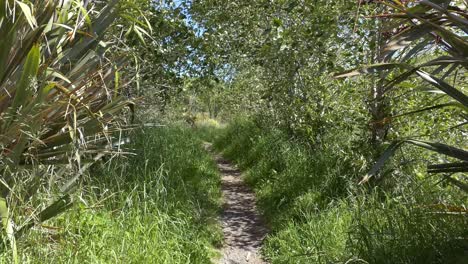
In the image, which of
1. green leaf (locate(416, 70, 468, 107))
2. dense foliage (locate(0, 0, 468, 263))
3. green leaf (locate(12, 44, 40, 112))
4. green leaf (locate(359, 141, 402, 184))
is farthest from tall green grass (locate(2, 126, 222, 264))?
green leaf (locate(416, 70, 468, 107))

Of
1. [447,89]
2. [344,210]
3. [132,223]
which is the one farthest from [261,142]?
[447,89]

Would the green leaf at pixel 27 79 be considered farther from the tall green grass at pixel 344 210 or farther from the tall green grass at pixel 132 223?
the tall green grass at pixel 344 210

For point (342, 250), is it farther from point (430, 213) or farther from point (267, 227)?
point (267, 227)

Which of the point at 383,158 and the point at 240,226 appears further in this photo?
the point at 240,226

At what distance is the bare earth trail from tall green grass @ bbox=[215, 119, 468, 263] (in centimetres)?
18

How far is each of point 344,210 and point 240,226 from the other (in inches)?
64.3

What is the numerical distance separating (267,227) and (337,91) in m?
2.17

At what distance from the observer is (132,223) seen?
3.80 meters

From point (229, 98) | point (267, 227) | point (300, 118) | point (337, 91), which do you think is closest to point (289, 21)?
point (337, 91)

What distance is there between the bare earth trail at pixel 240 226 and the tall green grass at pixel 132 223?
0.20m

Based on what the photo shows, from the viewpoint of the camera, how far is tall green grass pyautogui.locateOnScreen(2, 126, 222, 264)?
2.82 meters

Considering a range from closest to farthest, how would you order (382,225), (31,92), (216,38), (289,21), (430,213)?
(31,92) → (430,213) → (382,225) → (289,21) → (216,38)

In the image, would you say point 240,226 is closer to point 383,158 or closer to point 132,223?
point 132,223

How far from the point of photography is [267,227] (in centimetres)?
596
